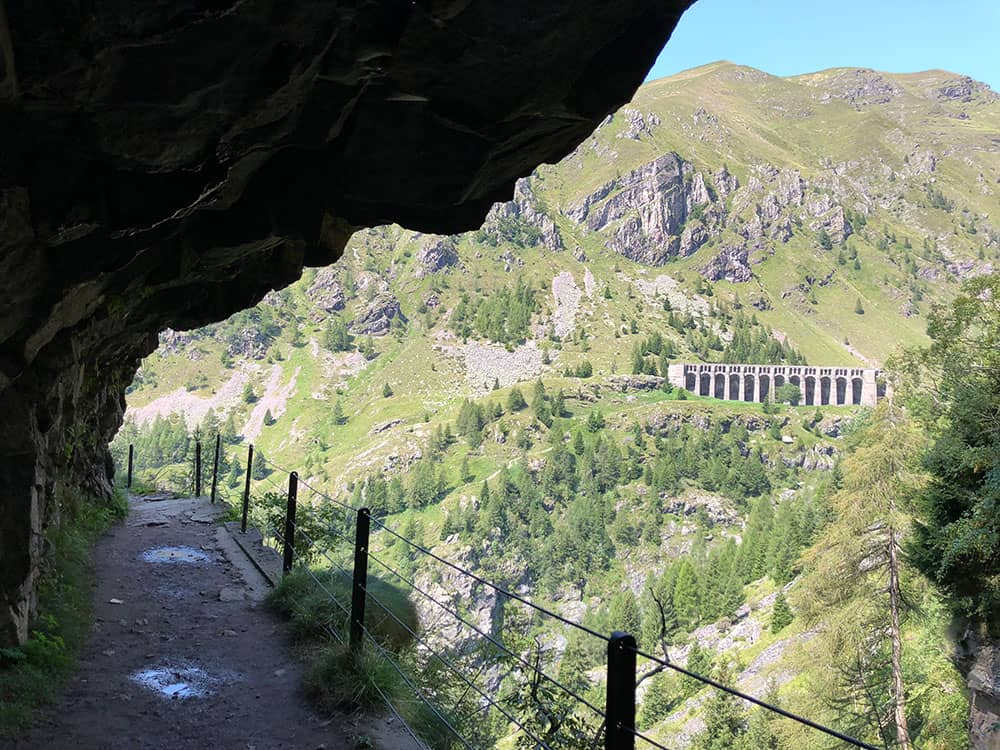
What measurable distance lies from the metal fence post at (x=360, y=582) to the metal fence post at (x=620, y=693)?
120 inches

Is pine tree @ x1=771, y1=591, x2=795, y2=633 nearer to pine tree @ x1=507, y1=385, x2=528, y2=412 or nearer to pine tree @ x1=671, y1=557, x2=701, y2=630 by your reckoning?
pine tree @ x1=671, y1=557, x2=701, y2=630

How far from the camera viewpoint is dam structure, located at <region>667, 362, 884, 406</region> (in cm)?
17475

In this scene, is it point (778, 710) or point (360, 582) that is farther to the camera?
point (360, 582)

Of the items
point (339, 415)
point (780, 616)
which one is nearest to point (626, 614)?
point (780, 616)

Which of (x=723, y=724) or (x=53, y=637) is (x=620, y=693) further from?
(x=723, y=724)

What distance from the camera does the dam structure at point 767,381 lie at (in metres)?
175

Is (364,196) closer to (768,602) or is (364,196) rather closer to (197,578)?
(197,578)

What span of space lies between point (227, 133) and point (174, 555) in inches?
305

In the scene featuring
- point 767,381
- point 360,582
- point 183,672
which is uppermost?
point 767,381

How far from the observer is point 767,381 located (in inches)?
7096

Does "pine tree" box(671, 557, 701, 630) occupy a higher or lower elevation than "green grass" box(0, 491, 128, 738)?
lower

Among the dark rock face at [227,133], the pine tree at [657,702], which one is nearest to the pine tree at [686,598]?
the pine tree at [657,702]

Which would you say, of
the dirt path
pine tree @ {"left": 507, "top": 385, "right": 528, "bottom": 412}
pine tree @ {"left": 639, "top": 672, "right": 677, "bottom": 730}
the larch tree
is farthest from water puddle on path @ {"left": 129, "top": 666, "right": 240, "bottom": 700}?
pine tree @ {"left": 507, "top": 385, "right": 528, "bottom": 412}

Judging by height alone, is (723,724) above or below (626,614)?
above
